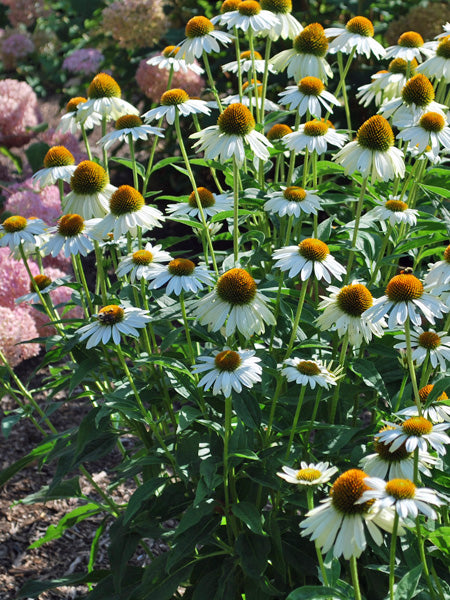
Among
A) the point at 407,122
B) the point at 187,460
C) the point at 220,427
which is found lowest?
the point at 187,460

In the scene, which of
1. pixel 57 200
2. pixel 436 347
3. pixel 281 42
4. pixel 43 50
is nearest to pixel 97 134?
pixel 43 50

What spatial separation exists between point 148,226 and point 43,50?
227 inches

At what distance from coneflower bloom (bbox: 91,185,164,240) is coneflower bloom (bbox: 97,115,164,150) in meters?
0.21

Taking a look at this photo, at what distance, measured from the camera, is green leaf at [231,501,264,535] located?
1651 millimetres

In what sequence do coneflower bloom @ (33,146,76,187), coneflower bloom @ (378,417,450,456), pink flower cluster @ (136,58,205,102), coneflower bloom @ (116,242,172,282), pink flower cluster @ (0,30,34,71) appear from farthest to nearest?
pink flower cluster @ (0,30,34,71)
pink flower cluster @ (136,58,205,102)
coneflower bloom @ (33,146,76,187)
coneflower bloom @ (116,242,172,282)
coneflower bloom @ (378,417,450,456)

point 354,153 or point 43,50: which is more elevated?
point 354,153

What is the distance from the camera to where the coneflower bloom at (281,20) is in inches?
90.4

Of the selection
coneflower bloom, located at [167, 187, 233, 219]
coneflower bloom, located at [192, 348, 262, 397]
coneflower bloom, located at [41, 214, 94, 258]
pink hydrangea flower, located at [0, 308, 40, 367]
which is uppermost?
coneflower bloom, located at [41, 214, 94, 258]

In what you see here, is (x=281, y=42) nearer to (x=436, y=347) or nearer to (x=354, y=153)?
(x=354, y=153)

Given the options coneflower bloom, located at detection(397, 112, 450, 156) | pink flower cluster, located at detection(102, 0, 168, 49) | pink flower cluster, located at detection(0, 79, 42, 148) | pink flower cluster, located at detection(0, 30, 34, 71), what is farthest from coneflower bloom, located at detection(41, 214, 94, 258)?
pink flower cluster, located at detection(0, 30, 34, 71)

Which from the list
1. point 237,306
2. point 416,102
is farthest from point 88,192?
point 416,102

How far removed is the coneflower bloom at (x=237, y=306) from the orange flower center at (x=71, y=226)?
47 centimetres

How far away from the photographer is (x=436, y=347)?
1.70 m

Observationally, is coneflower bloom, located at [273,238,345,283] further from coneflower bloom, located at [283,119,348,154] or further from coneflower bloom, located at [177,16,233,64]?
coneflower bloom, located at [177,16,233,64]
